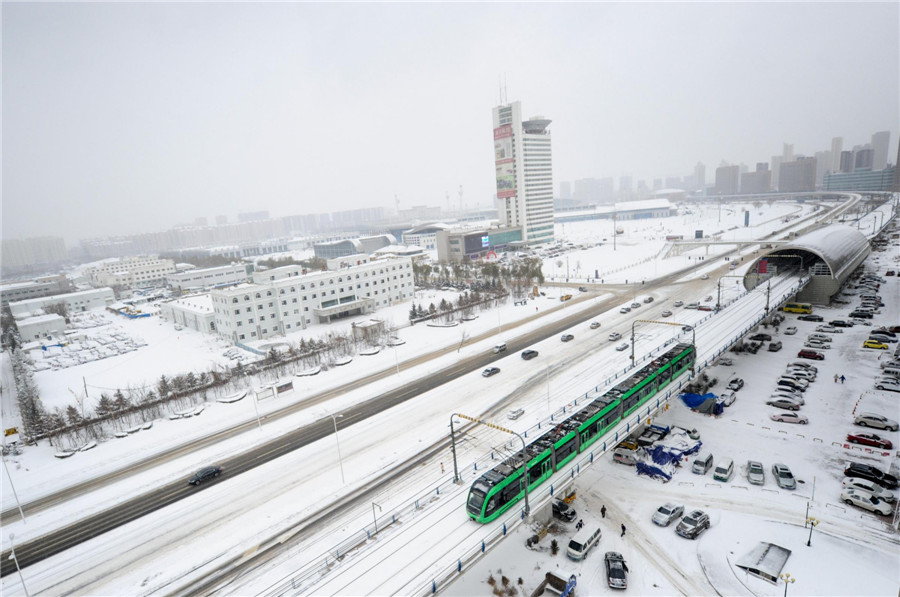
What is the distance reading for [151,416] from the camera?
109 ft

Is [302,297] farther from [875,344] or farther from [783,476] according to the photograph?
[875,344]

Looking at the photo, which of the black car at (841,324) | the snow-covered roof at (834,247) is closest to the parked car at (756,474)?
the black car at (841,324)

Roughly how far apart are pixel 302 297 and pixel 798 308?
5781 centimetres

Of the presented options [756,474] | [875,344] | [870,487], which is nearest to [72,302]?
[756,474]

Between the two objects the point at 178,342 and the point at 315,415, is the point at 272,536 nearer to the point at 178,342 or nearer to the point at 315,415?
the point at 315,415

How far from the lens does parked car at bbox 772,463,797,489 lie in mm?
19469

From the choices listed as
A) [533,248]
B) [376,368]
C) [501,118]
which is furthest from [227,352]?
[501,118]

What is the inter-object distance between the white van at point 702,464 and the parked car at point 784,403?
852cm

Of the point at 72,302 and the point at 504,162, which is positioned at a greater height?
the point at 504,162

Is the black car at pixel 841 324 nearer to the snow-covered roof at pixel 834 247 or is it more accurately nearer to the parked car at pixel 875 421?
the snow-covered roof at pixel 834 247

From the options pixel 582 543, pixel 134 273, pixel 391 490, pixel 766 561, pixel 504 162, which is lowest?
pixel 766 561

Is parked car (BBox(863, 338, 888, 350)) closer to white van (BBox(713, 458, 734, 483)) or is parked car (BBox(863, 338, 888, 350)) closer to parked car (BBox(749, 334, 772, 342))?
parked car (BBox(749, 334, 772, 342))

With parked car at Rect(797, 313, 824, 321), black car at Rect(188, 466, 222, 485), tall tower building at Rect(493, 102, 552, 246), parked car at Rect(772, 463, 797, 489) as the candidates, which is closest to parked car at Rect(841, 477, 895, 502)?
parked car at Rect(772, 463, 797, 489)

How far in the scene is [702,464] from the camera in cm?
2120
